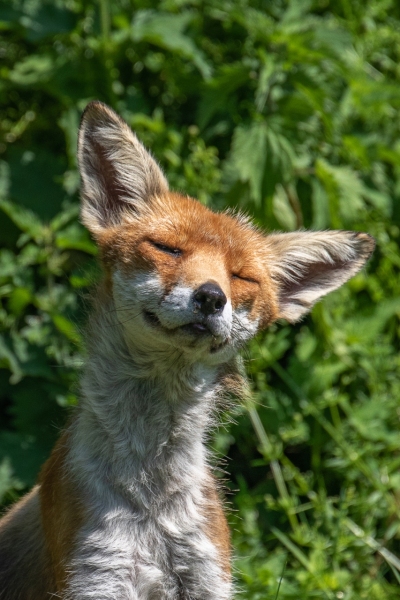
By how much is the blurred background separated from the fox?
1.28 meters

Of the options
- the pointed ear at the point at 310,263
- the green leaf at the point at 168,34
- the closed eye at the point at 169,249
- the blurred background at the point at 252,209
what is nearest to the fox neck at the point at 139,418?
the closed eye at the point at 169,249

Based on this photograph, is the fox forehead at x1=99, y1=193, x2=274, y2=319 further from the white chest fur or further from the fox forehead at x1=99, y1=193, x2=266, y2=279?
the white chest fur

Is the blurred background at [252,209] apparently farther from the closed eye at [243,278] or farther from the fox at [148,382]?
the closed eye at [243,278]

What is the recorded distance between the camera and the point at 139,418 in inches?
158

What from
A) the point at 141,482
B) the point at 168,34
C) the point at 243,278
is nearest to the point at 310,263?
the point at 243,278

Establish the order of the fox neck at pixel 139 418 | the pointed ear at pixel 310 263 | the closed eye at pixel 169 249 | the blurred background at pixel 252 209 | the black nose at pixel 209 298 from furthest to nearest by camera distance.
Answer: the blurred background at pixel 252 209 → the pointed ear at pixel 310 263 → the fox neck at pixel 139 418 → the closed eye at pixel 169 249 → the black nose at pixel 209 298

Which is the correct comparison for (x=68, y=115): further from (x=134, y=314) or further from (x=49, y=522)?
(x=49, y=522)

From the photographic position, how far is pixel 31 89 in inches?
261

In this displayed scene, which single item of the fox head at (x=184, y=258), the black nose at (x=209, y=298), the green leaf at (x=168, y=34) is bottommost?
the green leaf at (x=168, y=34)

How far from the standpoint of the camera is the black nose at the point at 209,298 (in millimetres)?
3564

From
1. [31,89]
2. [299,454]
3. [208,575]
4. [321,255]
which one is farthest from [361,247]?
[31,89]

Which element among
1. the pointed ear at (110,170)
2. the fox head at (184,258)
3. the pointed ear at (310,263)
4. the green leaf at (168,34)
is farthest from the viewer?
the green leaf at (168,34)

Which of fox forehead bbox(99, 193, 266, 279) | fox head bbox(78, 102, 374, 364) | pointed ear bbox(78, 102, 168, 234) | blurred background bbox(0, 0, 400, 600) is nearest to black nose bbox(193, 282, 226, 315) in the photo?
fox head bbox(78, 102, 374, 364)

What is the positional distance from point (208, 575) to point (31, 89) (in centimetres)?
420
